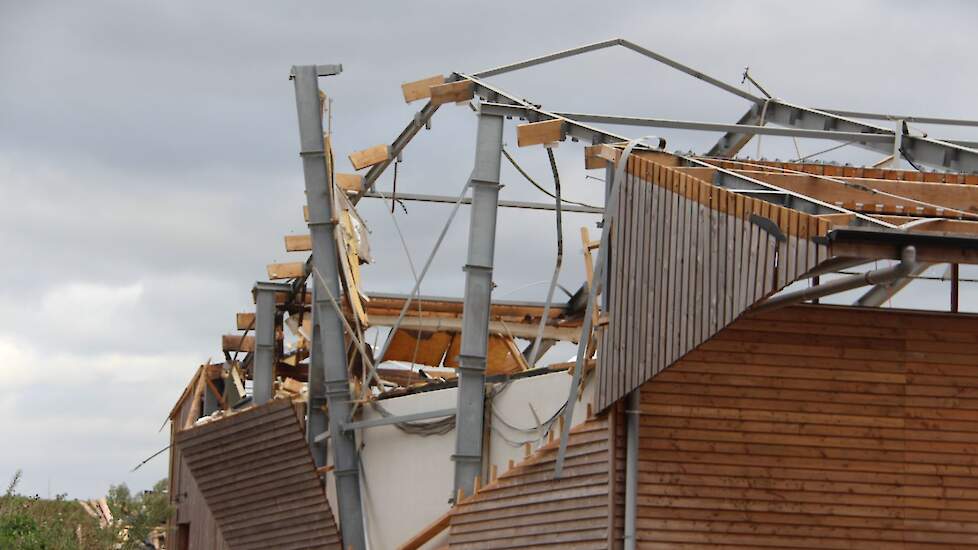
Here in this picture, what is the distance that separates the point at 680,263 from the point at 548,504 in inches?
146

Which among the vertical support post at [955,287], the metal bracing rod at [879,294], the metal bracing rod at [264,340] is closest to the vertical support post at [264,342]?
the metal bracing rod at [264,340]

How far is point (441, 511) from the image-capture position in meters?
23.4

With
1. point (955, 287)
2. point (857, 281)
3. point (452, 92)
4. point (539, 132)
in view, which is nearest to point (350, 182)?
point (452, 92)

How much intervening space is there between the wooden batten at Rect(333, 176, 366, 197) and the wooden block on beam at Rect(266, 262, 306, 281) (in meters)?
2.59

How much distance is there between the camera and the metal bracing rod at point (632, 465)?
17.8 metres

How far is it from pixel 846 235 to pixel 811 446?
13.4ft

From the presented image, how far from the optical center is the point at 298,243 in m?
28.7

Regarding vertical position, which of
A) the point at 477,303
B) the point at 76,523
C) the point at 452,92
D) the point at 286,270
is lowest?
the point at 76,523

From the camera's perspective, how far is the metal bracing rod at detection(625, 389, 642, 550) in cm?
1783

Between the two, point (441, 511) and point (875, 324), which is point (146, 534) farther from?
point (875, 324)

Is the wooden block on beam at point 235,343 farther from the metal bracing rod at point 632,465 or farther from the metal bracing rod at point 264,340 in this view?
the metal bracing rod at point 632,465

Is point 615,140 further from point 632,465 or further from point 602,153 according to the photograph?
point 632,465

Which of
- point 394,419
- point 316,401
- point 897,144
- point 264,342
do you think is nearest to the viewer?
point 897,144

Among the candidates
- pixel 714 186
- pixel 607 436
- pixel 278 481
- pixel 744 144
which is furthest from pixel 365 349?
pixel 714 186
